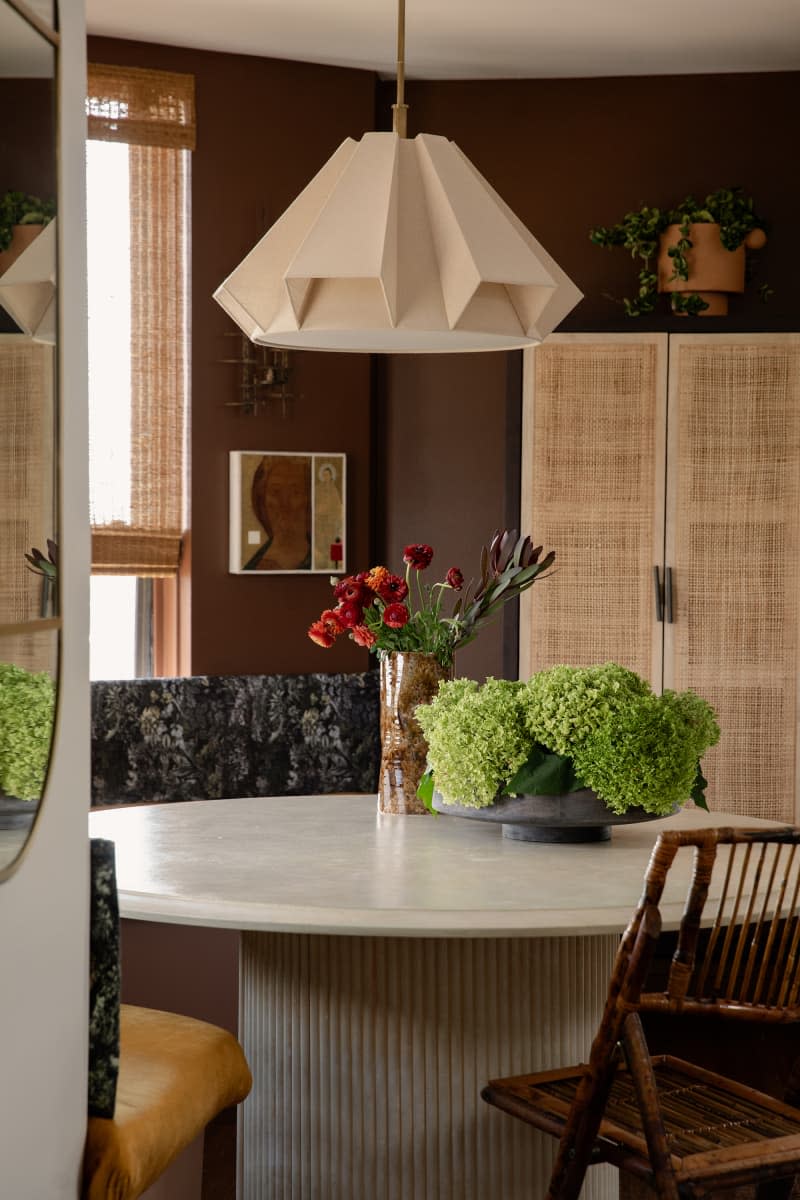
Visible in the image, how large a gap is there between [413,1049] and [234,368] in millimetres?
3152

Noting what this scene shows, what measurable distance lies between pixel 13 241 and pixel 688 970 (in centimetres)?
119

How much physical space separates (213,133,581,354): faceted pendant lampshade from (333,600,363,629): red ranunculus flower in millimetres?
511

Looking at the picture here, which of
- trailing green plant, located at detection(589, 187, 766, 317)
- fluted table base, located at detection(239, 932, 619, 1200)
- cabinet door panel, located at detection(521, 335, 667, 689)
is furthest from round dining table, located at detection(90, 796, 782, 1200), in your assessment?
trailing green plant, located at detection(589, 187, 766, 317)

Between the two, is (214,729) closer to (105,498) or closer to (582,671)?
(105,498)

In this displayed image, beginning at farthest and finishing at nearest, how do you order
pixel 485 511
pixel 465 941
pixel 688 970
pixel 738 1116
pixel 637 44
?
1. pixel 485 511
2. pixel 637 44
3. pixel 465 941
4. pixel 738 1116
5. pixel 688 970

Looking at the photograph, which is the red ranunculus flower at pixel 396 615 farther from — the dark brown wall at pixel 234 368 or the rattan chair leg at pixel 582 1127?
the dark brown wall at pixel 234 368

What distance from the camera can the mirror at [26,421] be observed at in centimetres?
128

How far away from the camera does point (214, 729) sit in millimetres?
4621

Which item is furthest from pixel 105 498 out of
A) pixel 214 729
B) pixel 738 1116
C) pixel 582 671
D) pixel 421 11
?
pixel 738 1116

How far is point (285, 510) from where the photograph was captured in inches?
199

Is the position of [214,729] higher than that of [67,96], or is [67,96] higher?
[67,96]

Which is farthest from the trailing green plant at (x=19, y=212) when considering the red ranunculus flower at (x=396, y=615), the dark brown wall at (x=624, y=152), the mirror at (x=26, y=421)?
the dark brown wall at (x=624, y=152)

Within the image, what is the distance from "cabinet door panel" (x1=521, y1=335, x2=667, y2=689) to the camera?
4680 mm

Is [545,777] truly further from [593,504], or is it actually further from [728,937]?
[593,504]
